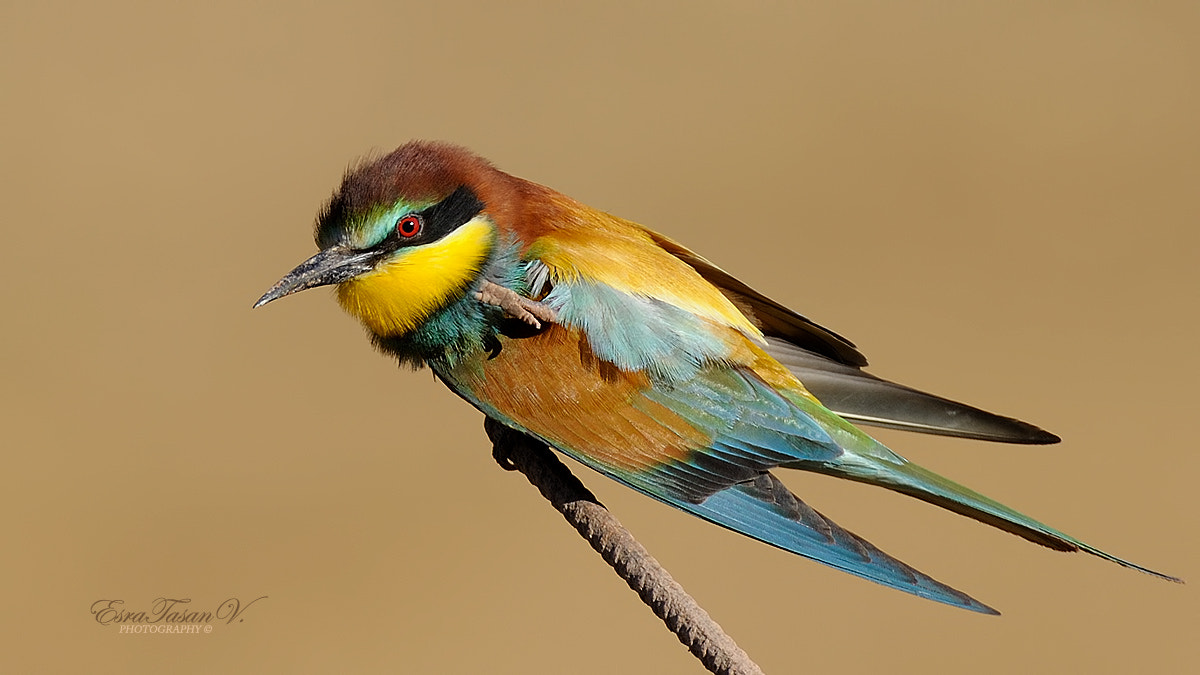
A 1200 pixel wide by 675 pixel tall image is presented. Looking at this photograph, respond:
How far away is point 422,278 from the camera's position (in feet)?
4.78

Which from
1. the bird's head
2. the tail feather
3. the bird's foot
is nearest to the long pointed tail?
the tail feather

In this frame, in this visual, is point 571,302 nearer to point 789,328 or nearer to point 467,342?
point 467,342

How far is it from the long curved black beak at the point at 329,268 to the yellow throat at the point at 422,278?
16 millimetres

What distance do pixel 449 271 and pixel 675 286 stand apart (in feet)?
0.92

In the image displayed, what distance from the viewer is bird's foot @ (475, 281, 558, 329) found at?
1444 mm

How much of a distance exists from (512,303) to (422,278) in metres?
0.11

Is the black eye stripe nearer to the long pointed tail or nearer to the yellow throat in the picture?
the yellow throat

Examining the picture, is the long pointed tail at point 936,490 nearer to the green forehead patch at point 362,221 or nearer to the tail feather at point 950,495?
the tail feather at point 950,495

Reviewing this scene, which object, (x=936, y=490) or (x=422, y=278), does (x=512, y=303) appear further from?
(x=936, y=490)

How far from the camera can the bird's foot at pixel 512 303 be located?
1444mm

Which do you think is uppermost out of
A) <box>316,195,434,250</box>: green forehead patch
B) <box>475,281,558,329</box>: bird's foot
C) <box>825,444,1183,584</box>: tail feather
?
<box>316,195,434,250</box>: green forehead patch

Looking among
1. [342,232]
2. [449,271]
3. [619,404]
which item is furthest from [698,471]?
[342,232]

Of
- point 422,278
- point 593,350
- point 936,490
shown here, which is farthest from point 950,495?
point 422,278

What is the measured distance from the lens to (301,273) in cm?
142
